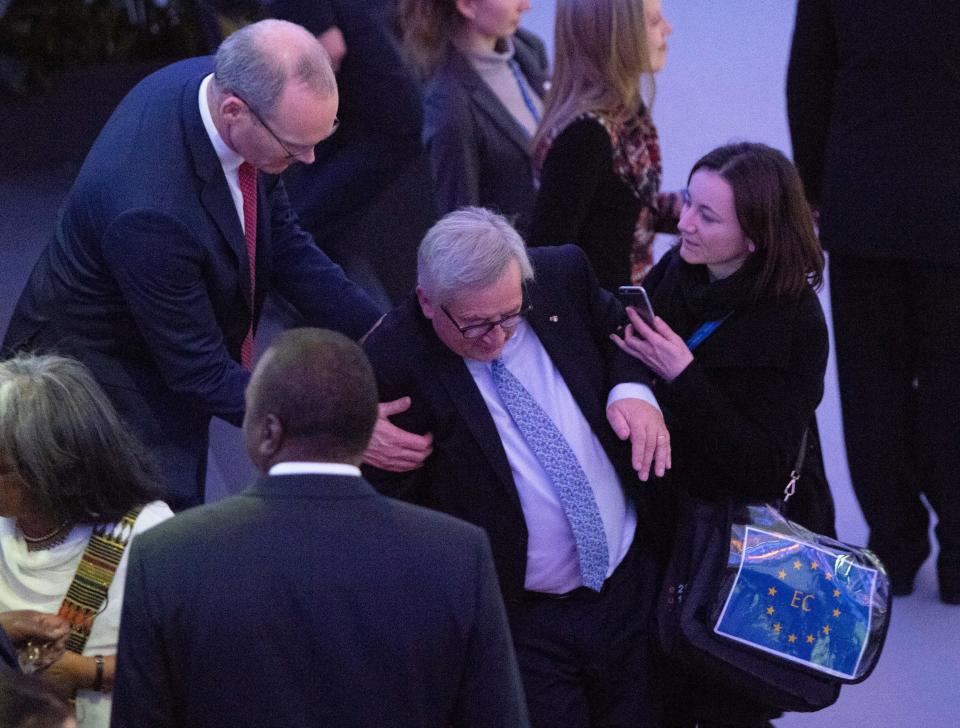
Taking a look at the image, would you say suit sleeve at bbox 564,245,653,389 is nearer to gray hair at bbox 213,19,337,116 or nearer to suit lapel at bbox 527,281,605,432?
suit lapel at bbox 527,281,605,432

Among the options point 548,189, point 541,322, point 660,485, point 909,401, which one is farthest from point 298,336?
point 909,401

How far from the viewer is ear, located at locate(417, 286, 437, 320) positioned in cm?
264

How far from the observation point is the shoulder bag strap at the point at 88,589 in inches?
92.7

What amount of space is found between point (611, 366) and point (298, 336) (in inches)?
41.8

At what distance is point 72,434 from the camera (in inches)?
92.8

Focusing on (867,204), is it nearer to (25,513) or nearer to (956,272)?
(956,272)

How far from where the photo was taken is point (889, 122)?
396 cm

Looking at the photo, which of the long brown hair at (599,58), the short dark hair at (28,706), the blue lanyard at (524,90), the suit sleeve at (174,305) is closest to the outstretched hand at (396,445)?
the suit sleeve at (174,305)

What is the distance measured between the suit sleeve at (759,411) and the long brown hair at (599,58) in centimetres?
100

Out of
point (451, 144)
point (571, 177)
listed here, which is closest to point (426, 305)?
point (571, 177)

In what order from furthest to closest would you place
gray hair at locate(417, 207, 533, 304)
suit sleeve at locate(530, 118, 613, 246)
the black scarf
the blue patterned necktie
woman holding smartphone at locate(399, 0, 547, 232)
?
woman holding smartphone at locate(399, 0, 547, 232) < suit sleeve at locate(530, 118, 613, 246) < the black scarf < the blue patterned necktie < gray hair at locate(417, 207, 533, 304)

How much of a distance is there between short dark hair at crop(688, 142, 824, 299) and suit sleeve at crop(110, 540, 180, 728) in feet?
4.81

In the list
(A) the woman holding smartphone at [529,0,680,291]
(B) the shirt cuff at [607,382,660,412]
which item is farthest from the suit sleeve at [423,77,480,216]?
(B) the shirt cuff at [607,382,660,412]

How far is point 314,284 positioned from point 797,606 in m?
1.30
